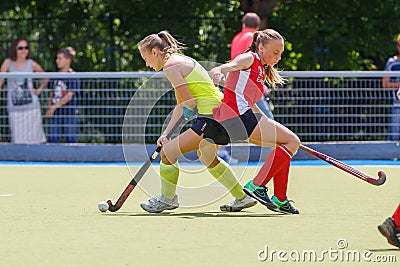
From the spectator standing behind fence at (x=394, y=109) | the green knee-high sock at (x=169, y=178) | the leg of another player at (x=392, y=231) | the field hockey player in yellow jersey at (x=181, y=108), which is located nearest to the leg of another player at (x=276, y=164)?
the field hockey player in yellow jersey at (x=181, y=108)

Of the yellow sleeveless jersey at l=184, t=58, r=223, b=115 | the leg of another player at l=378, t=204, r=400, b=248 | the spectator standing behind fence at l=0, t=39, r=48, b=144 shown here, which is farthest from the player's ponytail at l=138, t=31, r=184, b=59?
the spectator standing behind fence at l=0, t=39, r=48, b=144

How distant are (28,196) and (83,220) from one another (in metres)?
2.00

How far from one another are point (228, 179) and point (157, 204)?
64 cm

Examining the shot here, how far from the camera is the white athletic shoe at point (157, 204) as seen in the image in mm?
7961

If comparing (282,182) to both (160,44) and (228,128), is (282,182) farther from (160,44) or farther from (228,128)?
(160,44)

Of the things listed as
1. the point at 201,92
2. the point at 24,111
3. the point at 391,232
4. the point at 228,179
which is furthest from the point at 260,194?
the point at 24,111

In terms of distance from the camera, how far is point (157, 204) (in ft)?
26.2

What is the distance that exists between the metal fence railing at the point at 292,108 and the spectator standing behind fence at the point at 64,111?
0.26ft

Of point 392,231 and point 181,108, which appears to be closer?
point 392,231

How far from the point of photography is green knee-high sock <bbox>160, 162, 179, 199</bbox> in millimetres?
8097

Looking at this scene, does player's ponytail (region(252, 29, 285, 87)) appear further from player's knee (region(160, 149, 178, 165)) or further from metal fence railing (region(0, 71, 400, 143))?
metal fence railing (region(0, 71, 400, 143))

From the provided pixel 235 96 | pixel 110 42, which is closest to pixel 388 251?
pixel 235 96

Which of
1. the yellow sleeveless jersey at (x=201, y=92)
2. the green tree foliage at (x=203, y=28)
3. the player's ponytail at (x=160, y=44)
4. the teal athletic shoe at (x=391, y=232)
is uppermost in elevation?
the player's ponytail at (x=160, y=44)

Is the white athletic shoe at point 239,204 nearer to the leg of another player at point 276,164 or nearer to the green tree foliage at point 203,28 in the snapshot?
the leg of another player at point 276,164
